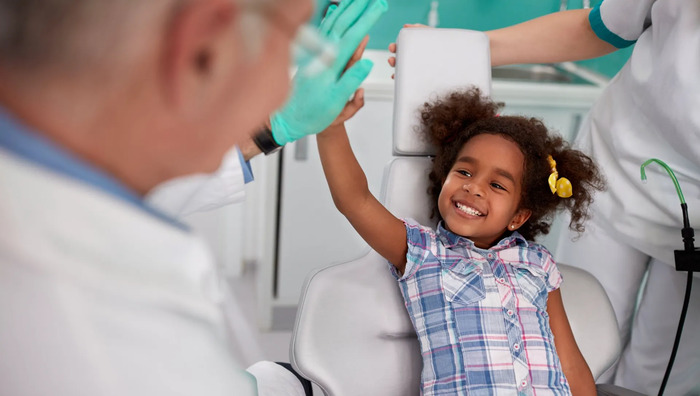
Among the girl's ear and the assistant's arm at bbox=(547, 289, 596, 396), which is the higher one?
the girl's ear

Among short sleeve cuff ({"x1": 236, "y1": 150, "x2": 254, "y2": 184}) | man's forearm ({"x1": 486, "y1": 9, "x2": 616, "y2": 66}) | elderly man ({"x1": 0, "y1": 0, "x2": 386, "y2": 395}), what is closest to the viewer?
elderly man ({"x1": 0, "y1": 0, "x2": 386, "y2": 395})

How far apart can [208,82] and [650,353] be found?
1533 millimetres

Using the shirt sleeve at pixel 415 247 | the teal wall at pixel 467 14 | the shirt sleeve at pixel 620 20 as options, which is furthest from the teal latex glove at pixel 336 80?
the teal wall at pixel 467 14

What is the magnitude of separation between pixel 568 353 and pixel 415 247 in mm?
362

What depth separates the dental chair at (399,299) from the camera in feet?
3.96

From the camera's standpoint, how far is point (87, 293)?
39cm

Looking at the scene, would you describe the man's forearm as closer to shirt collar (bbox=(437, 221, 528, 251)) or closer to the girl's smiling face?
the girl's smiling face

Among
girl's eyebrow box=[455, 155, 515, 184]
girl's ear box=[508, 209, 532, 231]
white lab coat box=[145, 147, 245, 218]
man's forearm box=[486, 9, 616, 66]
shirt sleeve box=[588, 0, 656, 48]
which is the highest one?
shirt sleeve box=[588, 0, 656, 48]

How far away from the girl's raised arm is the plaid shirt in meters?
0.03

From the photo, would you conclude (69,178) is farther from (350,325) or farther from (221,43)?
(350,325)

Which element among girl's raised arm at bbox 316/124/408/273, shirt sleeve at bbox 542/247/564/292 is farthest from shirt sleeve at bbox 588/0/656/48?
girl's raised arm at bbox 316/124/408/273

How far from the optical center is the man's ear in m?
0.37

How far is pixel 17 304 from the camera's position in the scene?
0.39 metres

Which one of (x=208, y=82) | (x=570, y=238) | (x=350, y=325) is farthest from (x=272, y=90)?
(x=570, y=238)
